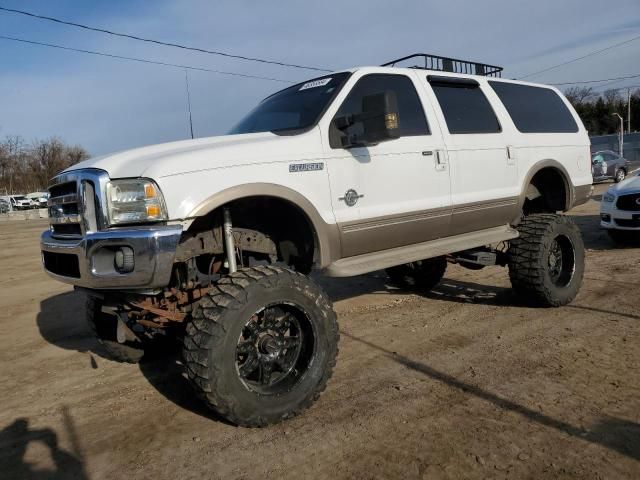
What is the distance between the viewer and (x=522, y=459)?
2.69m

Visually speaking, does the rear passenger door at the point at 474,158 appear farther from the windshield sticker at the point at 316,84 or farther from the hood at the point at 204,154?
the hood at the point at 204,154

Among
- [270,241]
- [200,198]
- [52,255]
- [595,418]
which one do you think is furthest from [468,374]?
[52,255]

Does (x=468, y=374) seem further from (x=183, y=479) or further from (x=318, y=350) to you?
(x=183, y=479)

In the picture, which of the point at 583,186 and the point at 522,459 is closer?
the point at 522,459

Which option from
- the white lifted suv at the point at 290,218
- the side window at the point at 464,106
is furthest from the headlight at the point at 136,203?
the side window at the point at 464,106

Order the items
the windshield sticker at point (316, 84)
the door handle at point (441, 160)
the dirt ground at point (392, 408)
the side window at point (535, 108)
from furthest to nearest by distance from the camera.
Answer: the side window at point (535, 108) < the door handle at point (441, 160) < the windshield sticker at point (316, 84) < the dirt ground at point (392, 408)

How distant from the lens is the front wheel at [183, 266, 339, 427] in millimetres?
3043

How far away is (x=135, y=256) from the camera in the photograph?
289cm

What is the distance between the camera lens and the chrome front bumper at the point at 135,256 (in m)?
2.88

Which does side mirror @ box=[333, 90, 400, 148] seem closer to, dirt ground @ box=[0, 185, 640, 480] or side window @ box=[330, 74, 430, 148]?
side window @ box=[330, 74, 430, 148]

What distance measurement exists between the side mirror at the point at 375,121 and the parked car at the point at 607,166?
74.9 feet

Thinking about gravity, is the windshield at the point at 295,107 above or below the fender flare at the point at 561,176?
above

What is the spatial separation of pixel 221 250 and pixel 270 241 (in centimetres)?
43

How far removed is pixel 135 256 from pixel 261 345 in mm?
995
